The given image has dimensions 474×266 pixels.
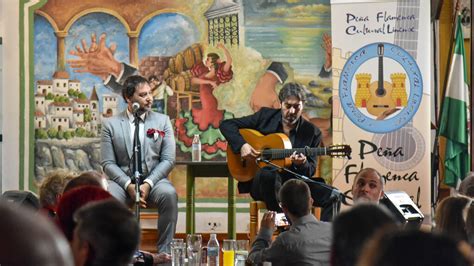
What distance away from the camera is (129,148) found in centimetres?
664

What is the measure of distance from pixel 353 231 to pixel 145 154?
4705 mm

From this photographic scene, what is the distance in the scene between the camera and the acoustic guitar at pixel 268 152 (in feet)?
21.5

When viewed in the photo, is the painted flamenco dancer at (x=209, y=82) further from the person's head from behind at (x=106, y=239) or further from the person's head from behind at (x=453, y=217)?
the person's head from behind at (x=106, y=239)

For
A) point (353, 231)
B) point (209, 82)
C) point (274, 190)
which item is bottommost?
point (274, 190)

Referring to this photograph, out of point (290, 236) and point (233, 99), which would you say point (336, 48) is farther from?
point (290, 236)

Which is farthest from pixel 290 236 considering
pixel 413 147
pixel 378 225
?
pixel 413 147

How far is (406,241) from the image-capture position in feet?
4.00

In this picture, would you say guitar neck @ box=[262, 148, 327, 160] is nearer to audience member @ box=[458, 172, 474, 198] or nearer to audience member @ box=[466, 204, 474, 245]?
audience member @ box=[458, 172, 474, 198]

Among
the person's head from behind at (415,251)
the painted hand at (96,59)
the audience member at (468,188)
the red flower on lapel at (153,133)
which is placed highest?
the painted hand at (96,59)

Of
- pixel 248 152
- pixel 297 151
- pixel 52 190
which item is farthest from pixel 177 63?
pixel 52 190

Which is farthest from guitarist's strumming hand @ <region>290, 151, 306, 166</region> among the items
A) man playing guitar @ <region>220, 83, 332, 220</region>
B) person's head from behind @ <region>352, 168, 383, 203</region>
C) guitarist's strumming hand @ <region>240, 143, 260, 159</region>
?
person's head from behind @ <region>352, 168, 383, 203</region>

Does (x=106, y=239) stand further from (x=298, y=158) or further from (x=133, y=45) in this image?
(x=133, y=45)

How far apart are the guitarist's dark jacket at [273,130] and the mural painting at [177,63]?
167cm

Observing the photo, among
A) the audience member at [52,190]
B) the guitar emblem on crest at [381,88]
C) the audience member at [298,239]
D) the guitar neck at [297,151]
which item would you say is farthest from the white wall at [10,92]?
the audience member at [298,239]
